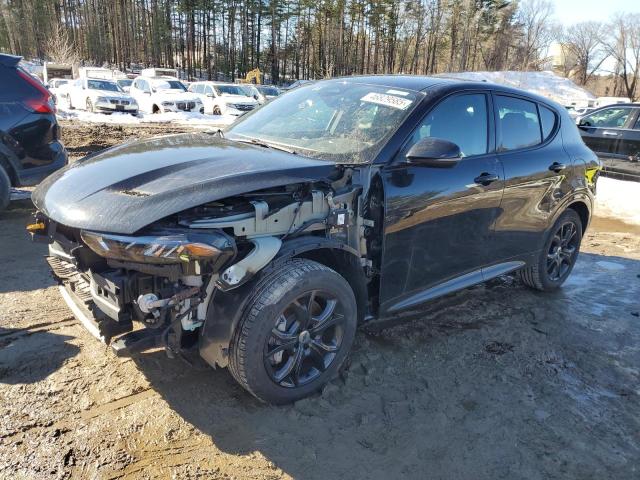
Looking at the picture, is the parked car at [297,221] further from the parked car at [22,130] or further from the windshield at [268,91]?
the windshield at [268,91]

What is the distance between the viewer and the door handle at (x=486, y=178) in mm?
3675

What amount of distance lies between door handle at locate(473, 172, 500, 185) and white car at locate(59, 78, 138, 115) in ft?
65.9

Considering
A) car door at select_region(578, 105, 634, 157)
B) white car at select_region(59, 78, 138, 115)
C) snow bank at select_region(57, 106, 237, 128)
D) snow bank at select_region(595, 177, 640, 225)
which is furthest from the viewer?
white car at select_region(59, 78, 138, 115)

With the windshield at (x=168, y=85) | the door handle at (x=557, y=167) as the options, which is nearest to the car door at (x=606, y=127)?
the door handle at (x=557, y=167)

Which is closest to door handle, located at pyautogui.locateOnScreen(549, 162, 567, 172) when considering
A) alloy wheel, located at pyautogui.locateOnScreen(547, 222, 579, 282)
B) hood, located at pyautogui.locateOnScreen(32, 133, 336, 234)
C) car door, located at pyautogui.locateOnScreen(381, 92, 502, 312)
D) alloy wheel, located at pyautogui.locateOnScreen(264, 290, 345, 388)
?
alloy wheel, located at pyautogui.locateOnScreen(547, 222, 579, 282)

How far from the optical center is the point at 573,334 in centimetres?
416

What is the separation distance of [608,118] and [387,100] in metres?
8.80

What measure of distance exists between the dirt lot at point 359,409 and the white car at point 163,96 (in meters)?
19.5

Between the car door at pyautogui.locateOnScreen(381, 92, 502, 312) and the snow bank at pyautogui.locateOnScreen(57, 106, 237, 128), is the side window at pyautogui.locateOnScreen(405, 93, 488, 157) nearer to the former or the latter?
the car door at pyautogui.locateOnScreen(381, 92, 502, 312)

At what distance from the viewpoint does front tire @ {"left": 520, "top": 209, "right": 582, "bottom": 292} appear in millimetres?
4762

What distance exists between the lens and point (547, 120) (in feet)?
15.1

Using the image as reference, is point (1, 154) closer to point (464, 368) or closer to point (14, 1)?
point (464, 368)

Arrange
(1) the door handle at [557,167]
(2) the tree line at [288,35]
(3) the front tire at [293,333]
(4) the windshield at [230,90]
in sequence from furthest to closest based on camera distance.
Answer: (2) the tree line at [288,35] < (4) the windshield at [230,90] < (1) the door handle at [557,167] < (3) the front tire at [293,333]

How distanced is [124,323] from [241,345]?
0.60 m
